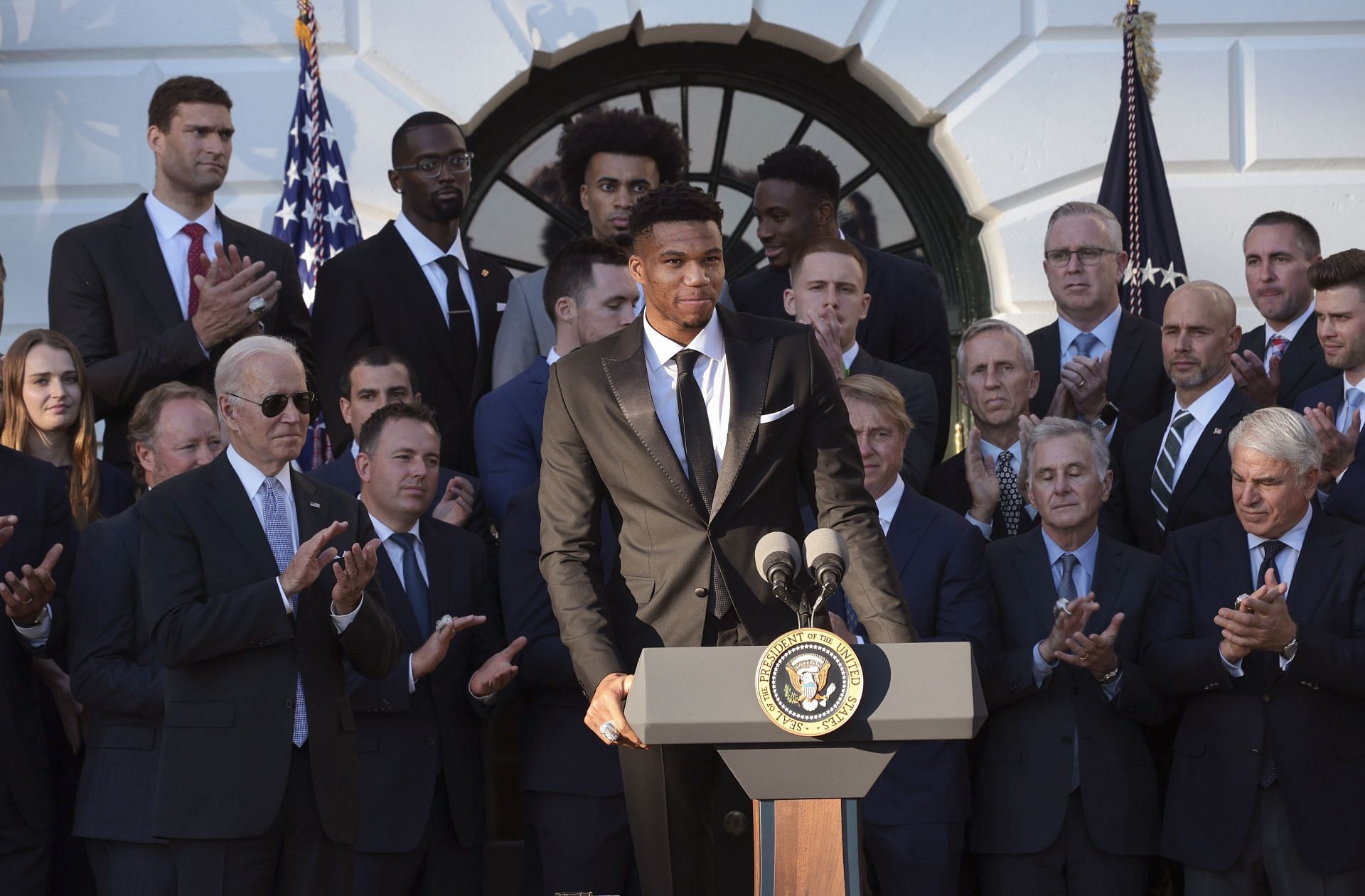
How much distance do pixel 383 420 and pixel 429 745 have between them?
3.35 ft

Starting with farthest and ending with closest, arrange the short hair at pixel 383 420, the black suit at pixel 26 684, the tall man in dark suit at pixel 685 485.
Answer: the short hair at pixel 383 420, the black suit at pixel 26 684, the tall man in dark suit at pixel 685 485

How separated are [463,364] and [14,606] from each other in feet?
6.05

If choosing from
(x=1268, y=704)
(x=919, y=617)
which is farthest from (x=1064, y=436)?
(x=1268, y=704)

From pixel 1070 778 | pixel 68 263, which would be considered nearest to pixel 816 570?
pixel 1070 778

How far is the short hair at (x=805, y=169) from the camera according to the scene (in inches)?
251

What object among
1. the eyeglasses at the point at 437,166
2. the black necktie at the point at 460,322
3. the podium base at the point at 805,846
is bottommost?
the podium base at the point at 805,846

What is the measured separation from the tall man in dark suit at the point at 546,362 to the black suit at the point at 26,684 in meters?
1.30

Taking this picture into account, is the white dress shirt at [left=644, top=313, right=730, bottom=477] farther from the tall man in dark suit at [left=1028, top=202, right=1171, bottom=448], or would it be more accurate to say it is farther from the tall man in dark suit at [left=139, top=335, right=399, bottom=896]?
the tall man in dark suit at [left=1028, top=202, right=1171, bottom=448]

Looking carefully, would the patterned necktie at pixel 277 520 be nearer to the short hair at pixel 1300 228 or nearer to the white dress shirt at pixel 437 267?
the white dress shirt at pixel 437 267

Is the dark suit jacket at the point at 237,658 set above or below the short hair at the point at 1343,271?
below

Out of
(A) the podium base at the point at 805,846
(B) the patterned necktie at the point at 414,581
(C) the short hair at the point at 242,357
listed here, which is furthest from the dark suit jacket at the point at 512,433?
(A) the podium base at the point at 805,846

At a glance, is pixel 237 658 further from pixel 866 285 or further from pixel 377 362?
pixel 866 285

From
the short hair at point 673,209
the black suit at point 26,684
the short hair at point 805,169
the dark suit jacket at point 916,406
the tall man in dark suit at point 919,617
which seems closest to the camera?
the short hair at point 673,209

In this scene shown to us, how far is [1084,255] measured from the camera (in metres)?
6.24
